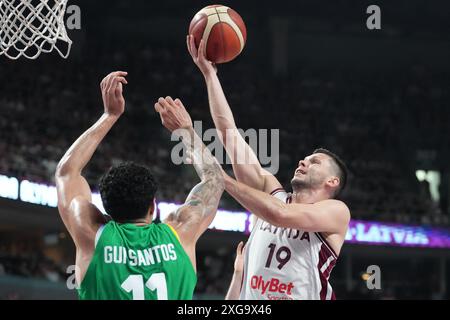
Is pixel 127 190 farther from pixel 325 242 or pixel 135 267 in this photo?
pixel 325 242

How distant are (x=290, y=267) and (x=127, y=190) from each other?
4.81ft

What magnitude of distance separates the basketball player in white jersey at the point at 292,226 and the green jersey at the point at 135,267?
871mm

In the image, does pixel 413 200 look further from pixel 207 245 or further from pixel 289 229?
pixel 289 229

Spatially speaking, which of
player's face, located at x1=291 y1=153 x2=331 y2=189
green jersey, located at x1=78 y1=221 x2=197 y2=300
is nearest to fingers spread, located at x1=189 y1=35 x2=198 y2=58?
player's face, located at x1=291 y1=153 x2=331 y2=189

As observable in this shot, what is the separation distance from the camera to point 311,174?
435cm

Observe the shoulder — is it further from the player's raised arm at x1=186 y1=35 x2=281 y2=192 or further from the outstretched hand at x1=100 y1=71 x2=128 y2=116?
the outstretched hand at x1=100 y1=71 x2=128 y2=116

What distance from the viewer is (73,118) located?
1425 cm

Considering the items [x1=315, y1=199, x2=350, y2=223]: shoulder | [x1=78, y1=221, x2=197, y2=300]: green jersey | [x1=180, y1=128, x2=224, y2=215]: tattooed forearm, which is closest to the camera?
[x1=78, y1=221, x2=197, y2=300]: green jersey

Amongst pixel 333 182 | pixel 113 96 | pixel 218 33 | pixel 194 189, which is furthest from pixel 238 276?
pixel 113 96

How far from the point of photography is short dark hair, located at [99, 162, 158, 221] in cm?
295

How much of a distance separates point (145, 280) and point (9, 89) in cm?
1189

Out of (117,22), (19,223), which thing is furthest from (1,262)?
(117,22)

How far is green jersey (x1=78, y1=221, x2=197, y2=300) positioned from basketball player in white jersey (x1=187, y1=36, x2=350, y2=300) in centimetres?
87

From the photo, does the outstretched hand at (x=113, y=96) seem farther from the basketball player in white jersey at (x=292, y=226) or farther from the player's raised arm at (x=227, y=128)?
the player's raised arm at (x=227, y=128)
